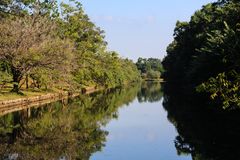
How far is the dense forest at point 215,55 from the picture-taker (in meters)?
9.77

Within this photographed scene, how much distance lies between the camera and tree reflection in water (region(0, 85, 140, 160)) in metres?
19.8

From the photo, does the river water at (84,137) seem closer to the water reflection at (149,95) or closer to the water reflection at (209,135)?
the water reflection at (209,135)

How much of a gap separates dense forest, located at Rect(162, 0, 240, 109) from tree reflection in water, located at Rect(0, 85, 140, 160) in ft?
20.7

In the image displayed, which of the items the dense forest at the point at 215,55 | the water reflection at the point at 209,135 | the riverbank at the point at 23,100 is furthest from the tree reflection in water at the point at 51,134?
the dense forest at the point at 215,55

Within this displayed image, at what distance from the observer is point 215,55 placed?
40.6 meters

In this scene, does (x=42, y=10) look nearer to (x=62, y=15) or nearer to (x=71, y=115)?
(x=62, y=15)

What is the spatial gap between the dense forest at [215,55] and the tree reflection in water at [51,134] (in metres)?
6.32

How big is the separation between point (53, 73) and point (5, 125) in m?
23.0

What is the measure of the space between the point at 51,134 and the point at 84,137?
1960 millimetres

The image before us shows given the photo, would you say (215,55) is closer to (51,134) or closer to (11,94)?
(51,134)

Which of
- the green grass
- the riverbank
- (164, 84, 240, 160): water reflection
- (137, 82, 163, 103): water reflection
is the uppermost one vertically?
the green grass

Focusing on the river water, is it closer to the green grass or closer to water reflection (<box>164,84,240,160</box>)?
water reflection (<box>164,84,240,160</box>)

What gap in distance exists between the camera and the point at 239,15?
40781 millimetres

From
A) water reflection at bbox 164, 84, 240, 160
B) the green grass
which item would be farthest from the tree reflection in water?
the green grass
